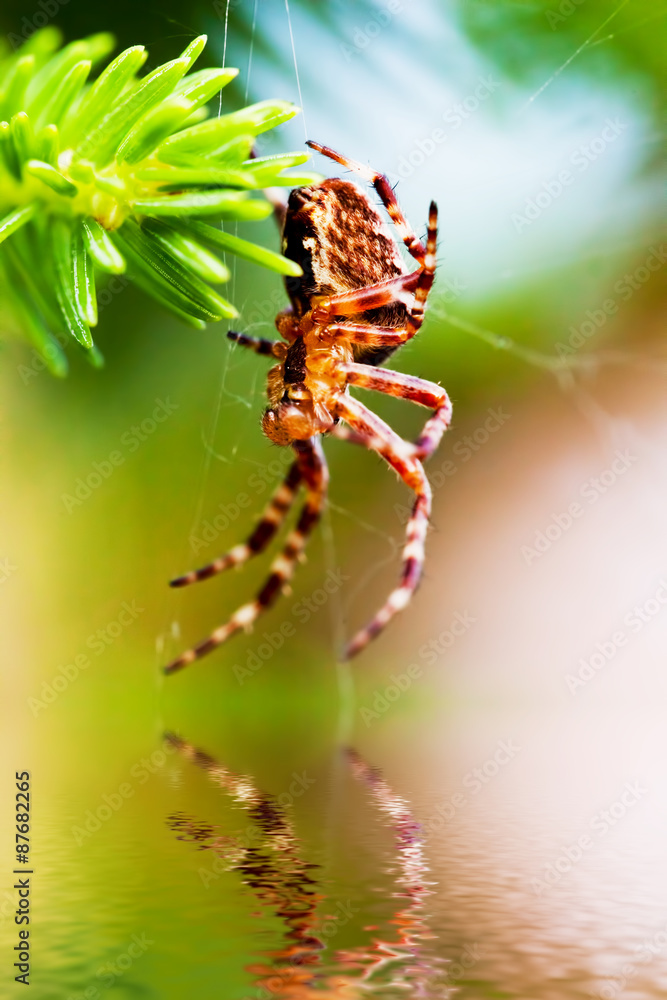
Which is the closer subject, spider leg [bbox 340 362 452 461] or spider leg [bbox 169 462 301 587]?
spider leg [bbox 340 362 452 461]

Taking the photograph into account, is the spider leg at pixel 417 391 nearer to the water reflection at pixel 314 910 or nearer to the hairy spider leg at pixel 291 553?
the hairy spider leg at pixel 291 553

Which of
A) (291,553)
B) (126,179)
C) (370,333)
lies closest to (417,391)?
(370,333)

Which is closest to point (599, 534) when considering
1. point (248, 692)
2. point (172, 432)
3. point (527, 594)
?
point (527, 594)

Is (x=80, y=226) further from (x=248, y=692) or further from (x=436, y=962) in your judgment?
(x=248, y=692)

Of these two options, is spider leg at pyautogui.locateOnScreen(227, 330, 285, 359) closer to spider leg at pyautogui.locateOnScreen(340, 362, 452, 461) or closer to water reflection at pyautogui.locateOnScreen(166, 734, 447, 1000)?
spider leg at pyautogui.locateOnScreen(340, 362, 452, 461)

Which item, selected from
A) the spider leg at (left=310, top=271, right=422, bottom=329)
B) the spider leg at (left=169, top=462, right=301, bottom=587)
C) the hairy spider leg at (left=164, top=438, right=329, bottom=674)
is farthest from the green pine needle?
the spider leg at (left=169, top=462, right=301, bottom=587)

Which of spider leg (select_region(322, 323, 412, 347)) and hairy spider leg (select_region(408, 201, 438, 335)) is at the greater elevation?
hairy spider leg (select_region(408, 201, 438, 335))

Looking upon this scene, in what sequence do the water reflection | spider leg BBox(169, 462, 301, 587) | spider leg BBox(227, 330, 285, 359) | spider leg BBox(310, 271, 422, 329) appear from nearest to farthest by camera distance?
the water reflection → spider leg BBox(310, 271, 422, 329) → spider leg BBox(227, 330, 285, 359) → spider leg BBox(169, 462, 301, 587)
